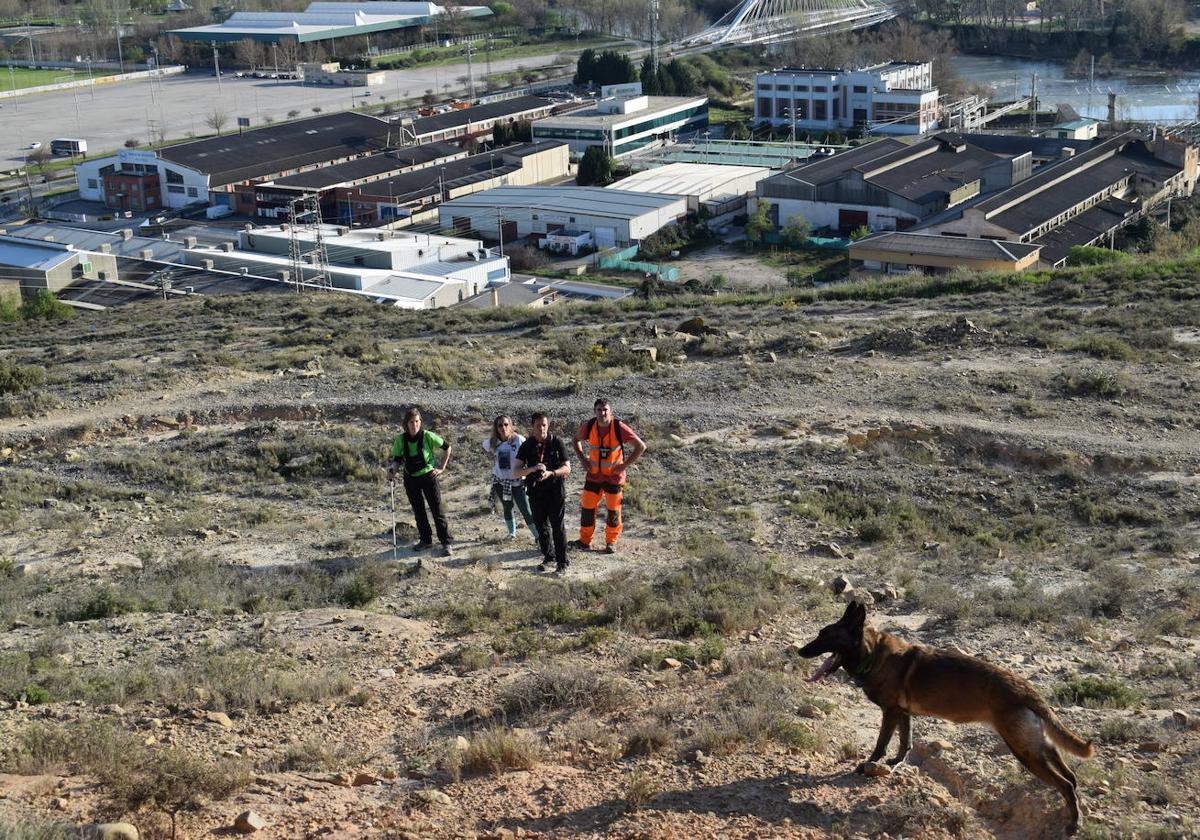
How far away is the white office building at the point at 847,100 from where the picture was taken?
4569 cm

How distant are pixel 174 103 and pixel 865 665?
57739mm

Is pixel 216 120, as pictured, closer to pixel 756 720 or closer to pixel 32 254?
pixel 32 254

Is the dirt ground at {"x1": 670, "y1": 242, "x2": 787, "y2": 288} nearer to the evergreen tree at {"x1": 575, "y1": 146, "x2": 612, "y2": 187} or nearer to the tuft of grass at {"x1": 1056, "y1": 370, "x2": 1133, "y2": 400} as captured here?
the evergreen tree at {"x1": 575, "y1": 146, "x2": 612, "y2": 187}

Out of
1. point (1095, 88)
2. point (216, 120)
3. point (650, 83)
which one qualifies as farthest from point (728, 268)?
point (1095, 88)

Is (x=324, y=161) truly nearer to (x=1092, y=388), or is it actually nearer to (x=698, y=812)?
(x=1092, y=388)

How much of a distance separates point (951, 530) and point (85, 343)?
10861 mm

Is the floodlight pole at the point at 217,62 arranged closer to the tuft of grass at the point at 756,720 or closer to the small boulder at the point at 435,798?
the tuft of grass at the point at 756,720

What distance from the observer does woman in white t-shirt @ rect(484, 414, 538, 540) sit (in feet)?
22.9

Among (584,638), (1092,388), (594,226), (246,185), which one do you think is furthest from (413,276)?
(584,638)

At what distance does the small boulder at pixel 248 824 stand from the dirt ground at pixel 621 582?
4 centimetres

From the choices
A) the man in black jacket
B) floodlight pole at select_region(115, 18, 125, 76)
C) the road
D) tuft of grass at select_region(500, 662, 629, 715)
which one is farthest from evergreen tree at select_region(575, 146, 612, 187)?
floodlight pole at select_region(115, 18, 125, 76)

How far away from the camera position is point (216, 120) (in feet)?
161

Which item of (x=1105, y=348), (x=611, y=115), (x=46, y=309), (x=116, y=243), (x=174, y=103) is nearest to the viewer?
(x=1105, y=348)

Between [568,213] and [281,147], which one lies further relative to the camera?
[281,147]
